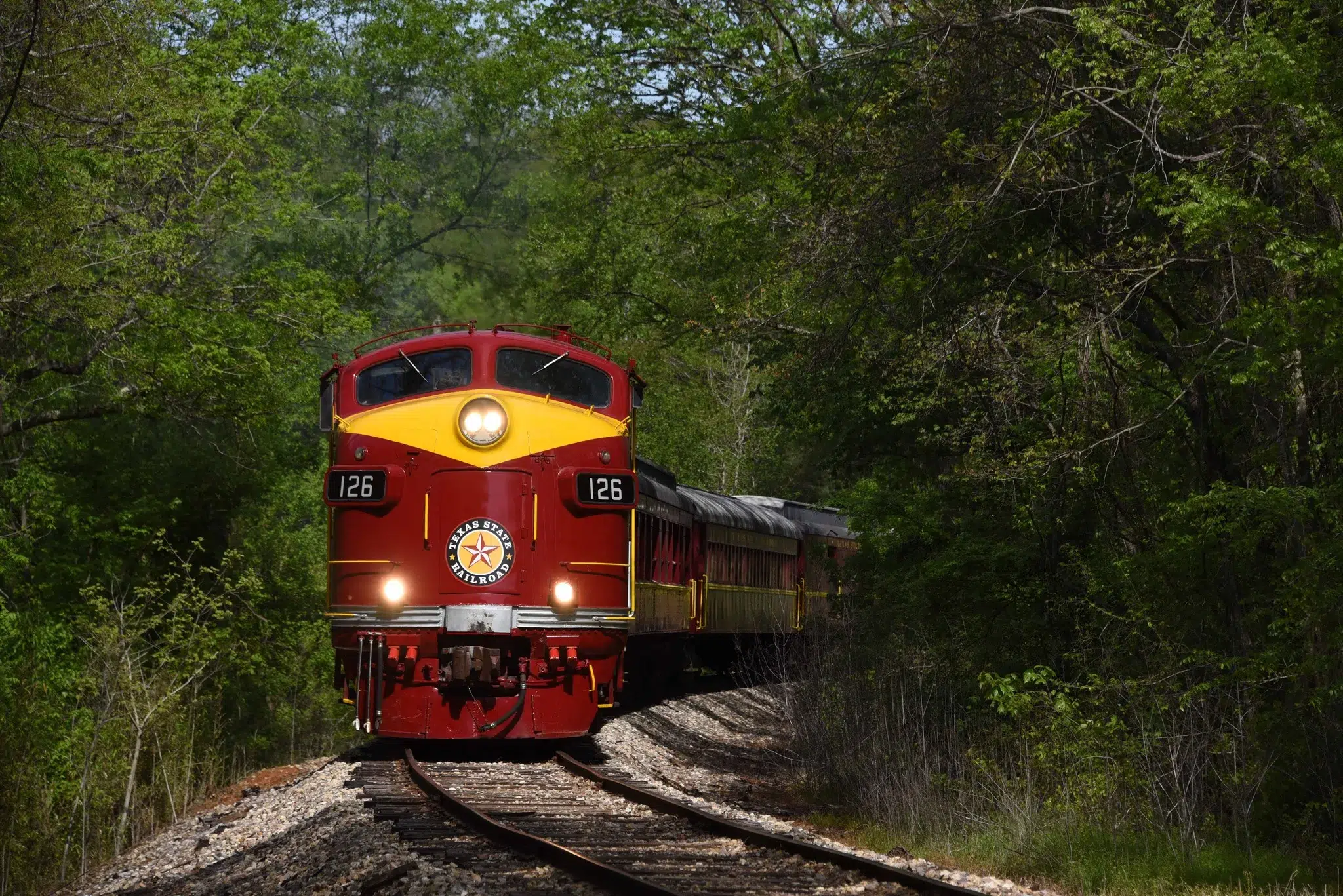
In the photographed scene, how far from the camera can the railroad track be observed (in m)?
8.21

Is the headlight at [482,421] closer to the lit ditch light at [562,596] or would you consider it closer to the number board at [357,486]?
the number board at [357,486]

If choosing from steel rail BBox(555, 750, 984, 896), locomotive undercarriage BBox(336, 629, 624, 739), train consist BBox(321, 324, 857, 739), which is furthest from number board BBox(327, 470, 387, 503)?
steel rail BBox(555, 750, 984, 896)

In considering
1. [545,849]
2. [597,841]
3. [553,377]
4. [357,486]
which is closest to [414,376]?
[357,486]

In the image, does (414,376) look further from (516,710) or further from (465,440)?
(516,710)

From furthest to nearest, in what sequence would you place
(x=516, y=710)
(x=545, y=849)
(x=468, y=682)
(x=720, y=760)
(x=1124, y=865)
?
(x=720, y=760) → (x=516, y=710) → (x=468, y=682) → (x=545, y=849) → (x=1124, y=865)

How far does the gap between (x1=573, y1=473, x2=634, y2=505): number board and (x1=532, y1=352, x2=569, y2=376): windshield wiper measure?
3.71ft

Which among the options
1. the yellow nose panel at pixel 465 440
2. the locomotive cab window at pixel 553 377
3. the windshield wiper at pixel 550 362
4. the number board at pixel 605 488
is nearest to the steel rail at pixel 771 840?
the number board at pixel 605 488

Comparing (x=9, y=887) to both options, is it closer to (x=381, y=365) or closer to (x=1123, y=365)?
(x=381, y=365)

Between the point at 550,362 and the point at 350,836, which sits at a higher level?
the point at 550,362

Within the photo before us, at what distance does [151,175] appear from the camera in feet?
72.3

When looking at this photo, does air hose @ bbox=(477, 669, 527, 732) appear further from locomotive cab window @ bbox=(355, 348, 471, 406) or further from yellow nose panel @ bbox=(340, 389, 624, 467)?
locomotive cab window @ bbox=(355, 348, 471, 406)

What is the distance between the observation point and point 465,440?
566 inches

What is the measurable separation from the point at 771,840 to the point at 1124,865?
2.07 m

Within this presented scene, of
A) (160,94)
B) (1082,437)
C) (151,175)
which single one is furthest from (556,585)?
(151,175)
